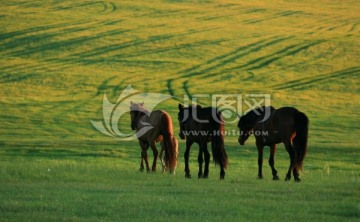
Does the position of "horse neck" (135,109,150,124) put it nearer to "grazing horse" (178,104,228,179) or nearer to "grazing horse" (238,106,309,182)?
"grazing horse" (178,104,228,179)

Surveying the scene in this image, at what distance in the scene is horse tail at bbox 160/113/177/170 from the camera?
815 inches

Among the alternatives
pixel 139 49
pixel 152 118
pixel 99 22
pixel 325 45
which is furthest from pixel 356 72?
pixel 152 118

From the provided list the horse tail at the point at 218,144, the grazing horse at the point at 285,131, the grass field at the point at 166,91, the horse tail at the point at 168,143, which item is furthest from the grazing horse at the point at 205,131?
the grazing horse at the point at 285,131

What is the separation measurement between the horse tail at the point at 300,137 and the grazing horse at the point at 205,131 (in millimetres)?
1773

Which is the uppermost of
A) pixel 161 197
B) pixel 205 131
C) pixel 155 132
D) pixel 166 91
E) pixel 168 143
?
pixel 205 131

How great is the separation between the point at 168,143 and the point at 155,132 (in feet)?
2.78

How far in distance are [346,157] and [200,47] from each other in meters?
32.4

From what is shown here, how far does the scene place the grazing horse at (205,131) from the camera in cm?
1889

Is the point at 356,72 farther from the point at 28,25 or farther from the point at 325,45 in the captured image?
the point at 28,25

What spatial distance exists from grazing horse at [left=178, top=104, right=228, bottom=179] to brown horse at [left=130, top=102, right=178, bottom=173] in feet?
1.59

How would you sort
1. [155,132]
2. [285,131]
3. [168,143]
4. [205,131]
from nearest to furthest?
[285,131] → [205,131] → [168,143] → [155,132]

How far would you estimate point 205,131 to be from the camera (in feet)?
63.8

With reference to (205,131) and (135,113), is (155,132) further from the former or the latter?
(205,131)

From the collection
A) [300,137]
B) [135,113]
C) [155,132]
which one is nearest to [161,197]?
[300,137]
